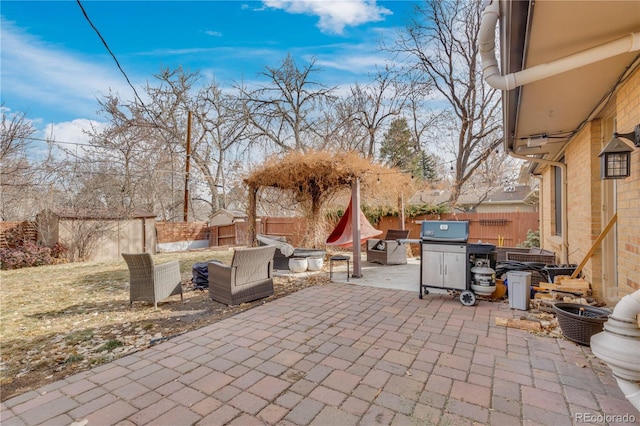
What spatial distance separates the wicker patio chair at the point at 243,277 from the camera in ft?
13.6

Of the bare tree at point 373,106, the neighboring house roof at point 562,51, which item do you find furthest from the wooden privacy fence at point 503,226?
the bare tree at point 373,106

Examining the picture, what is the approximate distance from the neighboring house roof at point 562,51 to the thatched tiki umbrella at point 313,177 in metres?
3.72

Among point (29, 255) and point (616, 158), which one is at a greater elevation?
point (616, 158)

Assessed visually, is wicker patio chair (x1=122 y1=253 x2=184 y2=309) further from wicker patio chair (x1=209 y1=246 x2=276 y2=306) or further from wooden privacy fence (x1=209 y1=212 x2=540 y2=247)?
wooden privacy fence (x1=209 y1=212 x2=540 y2=247)

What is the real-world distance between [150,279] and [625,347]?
4779 mm

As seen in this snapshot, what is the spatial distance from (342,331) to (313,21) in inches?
285

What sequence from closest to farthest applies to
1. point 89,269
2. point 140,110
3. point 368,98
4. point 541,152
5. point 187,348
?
point 187,348 < point 541,152 < point 89,269 < point 140,110 < point 368,98

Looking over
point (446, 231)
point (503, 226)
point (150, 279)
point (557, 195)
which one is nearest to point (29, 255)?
point (150, 279)

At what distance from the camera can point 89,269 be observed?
8094mm

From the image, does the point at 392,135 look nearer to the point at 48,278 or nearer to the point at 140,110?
the point at 140,110

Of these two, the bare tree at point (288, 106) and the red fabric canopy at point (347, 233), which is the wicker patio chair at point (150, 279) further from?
the bare tree at point (288, 106)

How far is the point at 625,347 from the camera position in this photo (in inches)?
62.9

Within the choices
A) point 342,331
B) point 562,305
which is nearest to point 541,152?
point 562,305

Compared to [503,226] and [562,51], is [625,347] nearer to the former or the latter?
[562,51]
